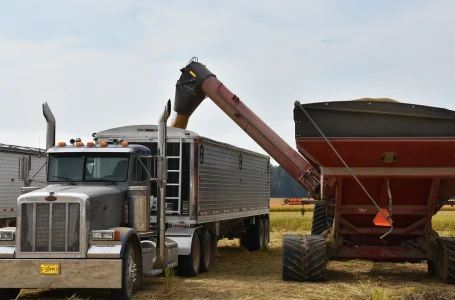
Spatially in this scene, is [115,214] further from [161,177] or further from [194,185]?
[194,185]

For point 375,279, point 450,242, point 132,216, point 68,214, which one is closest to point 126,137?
point 132,216

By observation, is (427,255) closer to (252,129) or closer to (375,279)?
(375,279)

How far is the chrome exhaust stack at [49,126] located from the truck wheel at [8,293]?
9.15ft

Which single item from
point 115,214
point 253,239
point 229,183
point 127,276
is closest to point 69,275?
point 127,276

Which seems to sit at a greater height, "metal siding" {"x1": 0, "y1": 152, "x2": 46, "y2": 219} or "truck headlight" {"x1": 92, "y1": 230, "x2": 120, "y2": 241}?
"metal siding" {"x1": 0, "y1": 152, "x2": 46, "y2": 219}

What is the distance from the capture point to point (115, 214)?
1284 centimetres

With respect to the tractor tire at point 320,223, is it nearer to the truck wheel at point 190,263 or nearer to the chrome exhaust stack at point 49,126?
the truck wheel at point 190,263

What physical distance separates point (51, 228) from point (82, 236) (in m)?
0.53

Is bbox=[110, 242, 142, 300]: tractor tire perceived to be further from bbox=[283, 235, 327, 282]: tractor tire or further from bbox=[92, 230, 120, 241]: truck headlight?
bbox=[283, 235, 327, 282]: tractor tire

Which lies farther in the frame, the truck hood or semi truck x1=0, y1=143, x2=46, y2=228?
semi truck x1=0, y1=143, x2=46, y2=228

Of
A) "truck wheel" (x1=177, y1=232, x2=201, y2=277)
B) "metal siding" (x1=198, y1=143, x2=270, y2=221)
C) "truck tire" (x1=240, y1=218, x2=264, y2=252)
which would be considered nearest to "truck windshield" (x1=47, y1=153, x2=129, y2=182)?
"truck wheel" (x1=177, y1=232, x2=201, y2=277)

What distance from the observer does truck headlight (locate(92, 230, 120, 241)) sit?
11.6m

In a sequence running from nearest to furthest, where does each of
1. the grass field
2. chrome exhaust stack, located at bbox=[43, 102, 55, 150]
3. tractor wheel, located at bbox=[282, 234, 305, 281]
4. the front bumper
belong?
the front bumper < the grass field < chrome exhaust stack, located at bbox=[43, 102, 55, 150] < tractor wheel, located at bbox=[282, 234, 305, 281]

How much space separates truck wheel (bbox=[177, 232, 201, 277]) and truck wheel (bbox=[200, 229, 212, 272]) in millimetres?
698
